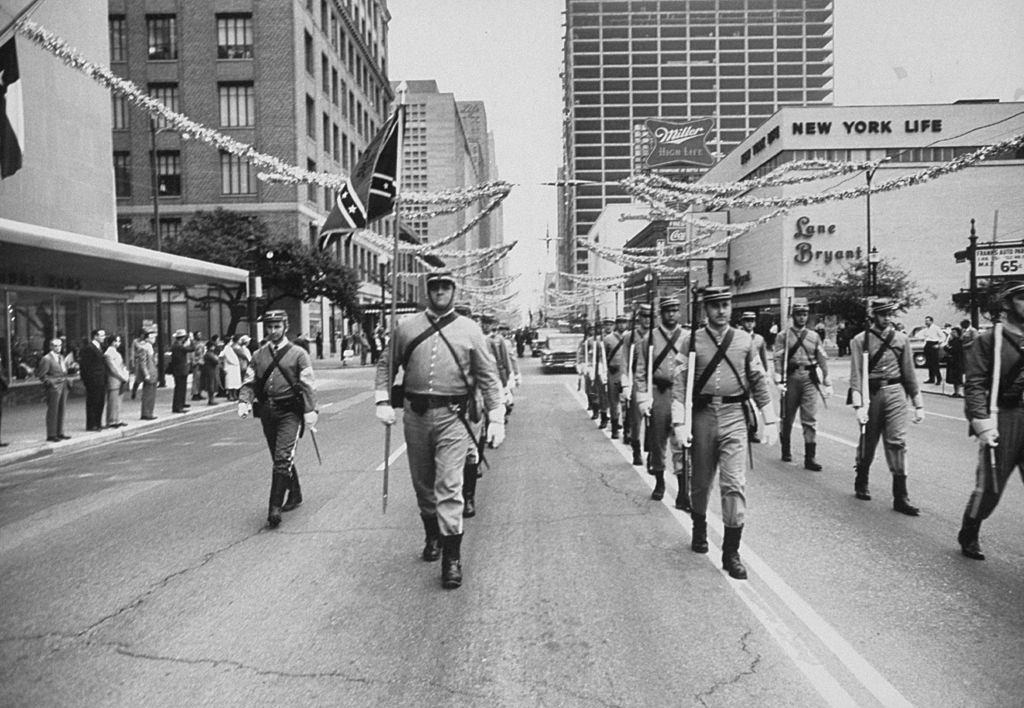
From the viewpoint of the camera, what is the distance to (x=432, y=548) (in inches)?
220

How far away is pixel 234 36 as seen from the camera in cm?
4444

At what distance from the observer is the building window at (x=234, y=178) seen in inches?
1767

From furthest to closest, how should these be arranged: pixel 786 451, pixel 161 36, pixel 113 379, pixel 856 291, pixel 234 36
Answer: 1. pixel 161 36
2. pixel 234 36
3. pixel 856 291
4. pixel 113 379
5. pixel 786 451

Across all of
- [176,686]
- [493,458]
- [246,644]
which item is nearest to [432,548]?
[246,644]

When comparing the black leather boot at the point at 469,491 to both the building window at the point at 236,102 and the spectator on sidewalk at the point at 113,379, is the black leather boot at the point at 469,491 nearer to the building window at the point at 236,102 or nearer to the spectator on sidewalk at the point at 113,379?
the spectator on sidewalk at the point at 113,379

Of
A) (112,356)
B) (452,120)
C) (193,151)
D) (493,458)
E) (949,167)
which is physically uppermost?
(452,120)

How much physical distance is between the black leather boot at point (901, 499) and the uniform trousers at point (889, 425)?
75 mm

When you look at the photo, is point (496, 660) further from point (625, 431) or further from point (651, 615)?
point (625, 431)

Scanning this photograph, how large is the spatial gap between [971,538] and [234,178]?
4545cm

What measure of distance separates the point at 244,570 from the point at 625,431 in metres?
7.01

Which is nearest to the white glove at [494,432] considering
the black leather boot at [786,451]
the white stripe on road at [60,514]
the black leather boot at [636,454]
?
the white stripe on road at [60,514]

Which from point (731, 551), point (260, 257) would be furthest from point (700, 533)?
point (260, 257)

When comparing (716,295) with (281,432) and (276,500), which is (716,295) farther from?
(276,500)

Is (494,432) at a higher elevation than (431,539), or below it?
higher
